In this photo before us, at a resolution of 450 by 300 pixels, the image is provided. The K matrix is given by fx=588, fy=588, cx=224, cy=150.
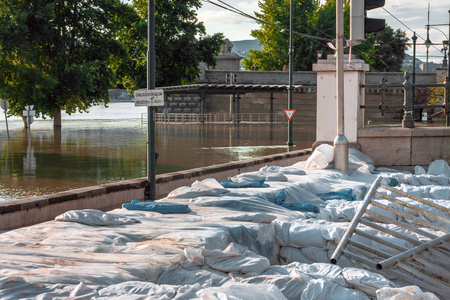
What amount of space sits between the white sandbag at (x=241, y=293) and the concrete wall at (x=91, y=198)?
17.0 ft

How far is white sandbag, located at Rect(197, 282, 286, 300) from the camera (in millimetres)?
4352

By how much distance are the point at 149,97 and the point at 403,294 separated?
7811mm

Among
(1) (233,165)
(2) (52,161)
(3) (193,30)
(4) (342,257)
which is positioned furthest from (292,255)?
(3) (193,30)

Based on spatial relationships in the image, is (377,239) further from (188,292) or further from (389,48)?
(389,48)

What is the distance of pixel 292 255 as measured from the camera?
7.21m

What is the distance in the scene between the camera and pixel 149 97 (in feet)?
38.2

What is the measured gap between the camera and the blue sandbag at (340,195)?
10.2 m

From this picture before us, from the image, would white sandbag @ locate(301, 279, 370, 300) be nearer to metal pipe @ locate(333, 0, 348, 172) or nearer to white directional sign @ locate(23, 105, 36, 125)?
metal pipe @ locate(333, 0, 348, 172)

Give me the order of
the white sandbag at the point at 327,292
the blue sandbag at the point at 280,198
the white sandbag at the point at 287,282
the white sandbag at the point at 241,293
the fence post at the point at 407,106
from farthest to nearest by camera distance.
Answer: the fence post at the point at 407,106
the blue sandbag at the point at 280,198
the white sandbag at the point at 287,282
the white sandbag at the point at 327,292
the white sandbag at the point at 241,293

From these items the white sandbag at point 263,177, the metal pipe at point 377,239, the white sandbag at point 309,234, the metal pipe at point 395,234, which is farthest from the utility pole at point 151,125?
the metal pipe at point 377,239

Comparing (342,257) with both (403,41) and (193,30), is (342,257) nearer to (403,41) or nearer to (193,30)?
(193,30)

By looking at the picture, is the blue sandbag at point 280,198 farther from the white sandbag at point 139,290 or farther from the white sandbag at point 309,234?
the white sandbag at point 139,290

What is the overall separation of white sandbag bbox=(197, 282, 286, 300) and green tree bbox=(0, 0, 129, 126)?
3127cm

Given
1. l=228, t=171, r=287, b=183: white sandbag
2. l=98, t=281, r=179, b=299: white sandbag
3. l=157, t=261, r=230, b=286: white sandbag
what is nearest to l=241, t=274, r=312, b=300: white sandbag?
l=157, t=261, r=230, b=286: white sandbag
